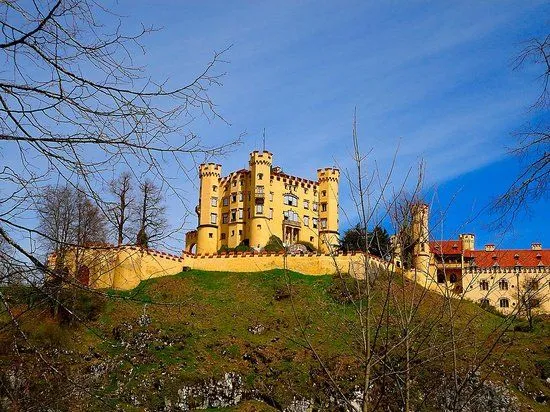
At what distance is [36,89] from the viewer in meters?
4.82

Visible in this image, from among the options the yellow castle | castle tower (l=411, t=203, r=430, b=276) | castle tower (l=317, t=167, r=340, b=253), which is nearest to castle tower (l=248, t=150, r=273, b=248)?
the yellow castle

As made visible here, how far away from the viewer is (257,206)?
6406 cm

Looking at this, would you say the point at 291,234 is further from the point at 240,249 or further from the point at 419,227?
the point at 419,227

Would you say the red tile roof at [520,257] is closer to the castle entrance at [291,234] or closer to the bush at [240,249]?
the castle entrance at [291,234]

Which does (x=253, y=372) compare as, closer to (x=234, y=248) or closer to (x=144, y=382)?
(x=144, y=382)

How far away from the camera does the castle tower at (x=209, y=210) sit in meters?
66.2

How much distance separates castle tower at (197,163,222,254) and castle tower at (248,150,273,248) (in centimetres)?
408

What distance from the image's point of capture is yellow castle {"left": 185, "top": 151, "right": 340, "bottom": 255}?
65.0m

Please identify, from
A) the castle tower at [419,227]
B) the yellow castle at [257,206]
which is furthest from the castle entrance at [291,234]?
the castle tower at [419,227]

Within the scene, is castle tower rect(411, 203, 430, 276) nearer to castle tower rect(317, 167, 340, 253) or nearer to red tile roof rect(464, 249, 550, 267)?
castle tower rect(317, 167, 340, 253)

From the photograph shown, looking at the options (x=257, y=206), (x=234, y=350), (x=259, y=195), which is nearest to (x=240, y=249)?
(x=257, y=206)

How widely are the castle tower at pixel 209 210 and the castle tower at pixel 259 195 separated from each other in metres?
4.08

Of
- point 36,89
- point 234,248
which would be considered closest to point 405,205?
point 36,89

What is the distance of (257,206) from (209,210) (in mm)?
5546
